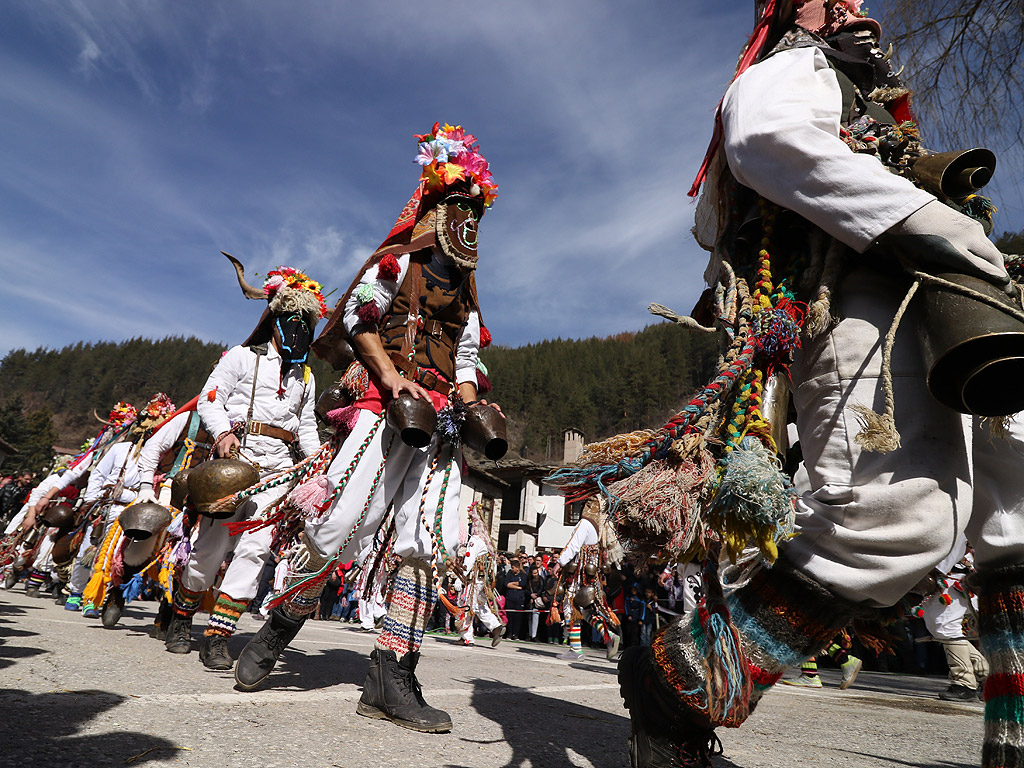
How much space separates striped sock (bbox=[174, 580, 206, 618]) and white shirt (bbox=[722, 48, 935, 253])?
4294 mm

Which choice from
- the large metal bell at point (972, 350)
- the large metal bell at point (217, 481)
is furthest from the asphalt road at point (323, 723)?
the large metal bell at point (972, 350)

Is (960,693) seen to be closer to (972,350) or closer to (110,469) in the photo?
(972,350)

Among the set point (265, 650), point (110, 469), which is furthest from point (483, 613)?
point (265, 650)

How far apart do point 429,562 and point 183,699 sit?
40.4 inches

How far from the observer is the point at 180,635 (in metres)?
4.25

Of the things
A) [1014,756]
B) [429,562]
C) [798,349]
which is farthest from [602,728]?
[798,349]

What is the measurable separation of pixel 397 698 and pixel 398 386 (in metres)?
1.23

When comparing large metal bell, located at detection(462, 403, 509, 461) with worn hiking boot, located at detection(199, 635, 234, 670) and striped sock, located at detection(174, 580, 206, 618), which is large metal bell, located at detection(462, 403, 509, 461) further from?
striped sock, located at detection(174, 580, 206, 618)

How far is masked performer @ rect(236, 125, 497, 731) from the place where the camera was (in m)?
2.67

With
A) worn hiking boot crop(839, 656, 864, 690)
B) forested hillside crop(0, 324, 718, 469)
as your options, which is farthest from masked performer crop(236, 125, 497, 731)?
forested hillside crop(0, 324, 718, 469)

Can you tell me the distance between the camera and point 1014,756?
1.54 metres

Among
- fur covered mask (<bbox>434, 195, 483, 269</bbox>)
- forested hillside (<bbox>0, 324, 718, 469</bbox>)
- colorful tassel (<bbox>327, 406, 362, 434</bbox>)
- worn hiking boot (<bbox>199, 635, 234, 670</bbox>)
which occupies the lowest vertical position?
worn hiking boot (<bbox>199, 635, 234, 670</bbox>)

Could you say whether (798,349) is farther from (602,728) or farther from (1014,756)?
(602,728)

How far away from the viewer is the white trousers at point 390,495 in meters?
2.82
